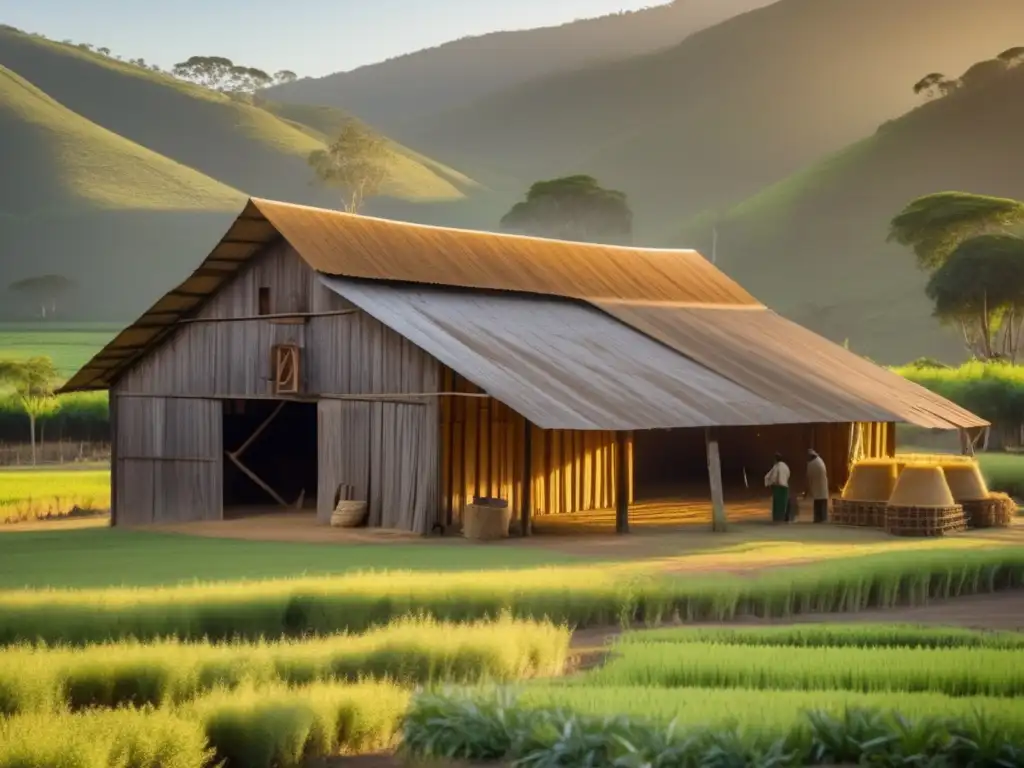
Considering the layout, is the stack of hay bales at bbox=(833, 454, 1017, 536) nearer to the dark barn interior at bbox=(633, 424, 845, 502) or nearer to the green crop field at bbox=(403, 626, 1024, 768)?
the dark barn interior at bbox=(633, 424, 845, 502)

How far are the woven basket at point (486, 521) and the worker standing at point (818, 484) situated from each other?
6827mm

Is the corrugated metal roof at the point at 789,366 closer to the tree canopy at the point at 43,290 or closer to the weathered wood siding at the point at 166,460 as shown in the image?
the weathered wood siding at the point at 166,460

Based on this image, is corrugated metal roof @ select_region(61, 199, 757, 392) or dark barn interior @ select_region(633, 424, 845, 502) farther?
dark barn interior @ select_region(633, 424, 845, 502)

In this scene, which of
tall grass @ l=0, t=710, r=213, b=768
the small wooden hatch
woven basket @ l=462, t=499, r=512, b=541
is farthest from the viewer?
the small wooden hatch

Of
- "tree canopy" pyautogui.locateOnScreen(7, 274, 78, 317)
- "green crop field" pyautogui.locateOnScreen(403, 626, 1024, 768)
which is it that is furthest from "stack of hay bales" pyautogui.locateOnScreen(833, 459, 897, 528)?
"tree canopy" pyautogui.locateOnScreen(7, 274, 78, 317)

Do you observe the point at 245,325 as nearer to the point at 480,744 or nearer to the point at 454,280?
the point at 454,280

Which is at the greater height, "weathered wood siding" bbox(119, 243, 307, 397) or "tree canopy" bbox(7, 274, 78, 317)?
"tree canopy" bbox(7, 274, 78, 317)

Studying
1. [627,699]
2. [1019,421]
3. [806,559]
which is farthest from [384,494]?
[1019,421]

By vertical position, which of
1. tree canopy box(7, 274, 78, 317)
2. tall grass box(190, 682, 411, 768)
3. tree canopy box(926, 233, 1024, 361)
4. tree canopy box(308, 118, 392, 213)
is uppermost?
tree canopy box(308, 118, 392, 213)

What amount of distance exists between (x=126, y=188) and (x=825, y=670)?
14961 centimetres

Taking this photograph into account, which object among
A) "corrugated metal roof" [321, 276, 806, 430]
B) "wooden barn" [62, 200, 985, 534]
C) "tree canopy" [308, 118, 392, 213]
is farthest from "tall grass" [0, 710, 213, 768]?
"tree canopy" [308, 118, 392, 213]

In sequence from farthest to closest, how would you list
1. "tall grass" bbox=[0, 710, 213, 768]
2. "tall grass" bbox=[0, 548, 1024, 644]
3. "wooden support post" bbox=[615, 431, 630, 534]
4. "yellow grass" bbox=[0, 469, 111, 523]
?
"yellow grass" bbox=[0, 469, 111, 523], "wooden support post" bbox=[615, 431, 630, 534], "tall grass" bbox=[0, 548, 1024, 644], "tall grass" bbox=[0, 710, 213, 768]

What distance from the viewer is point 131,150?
166875 mm

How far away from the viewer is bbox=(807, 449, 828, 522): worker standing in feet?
106
